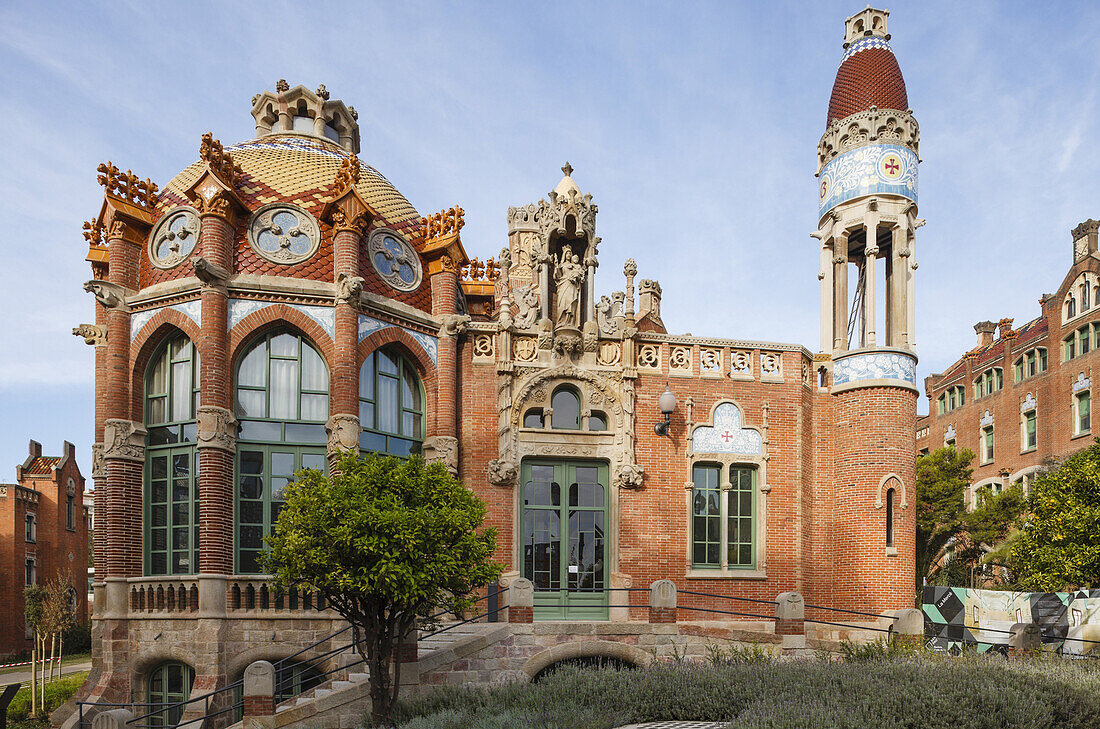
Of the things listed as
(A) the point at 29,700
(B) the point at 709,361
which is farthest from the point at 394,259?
(A) the point at 29,700

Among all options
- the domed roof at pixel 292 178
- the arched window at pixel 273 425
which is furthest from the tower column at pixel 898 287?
the arched window at pixel 273 425

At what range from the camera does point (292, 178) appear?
18.7 m

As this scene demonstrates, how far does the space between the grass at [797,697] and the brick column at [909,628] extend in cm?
215

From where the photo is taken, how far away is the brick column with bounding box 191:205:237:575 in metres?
16.3

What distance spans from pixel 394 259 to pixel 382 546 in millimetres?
8239

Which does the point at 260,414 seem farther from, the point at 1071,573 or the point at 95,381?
the point at 1071,573

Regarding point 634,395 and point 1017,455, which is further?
point 1017,455

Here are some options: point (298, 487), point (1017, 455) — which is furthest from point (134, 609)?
point (1017, 455)

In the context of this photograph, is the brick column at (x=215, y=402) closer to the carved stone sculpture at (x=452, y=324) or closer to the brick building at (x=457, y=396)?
the brick building at (x=457, y=396)

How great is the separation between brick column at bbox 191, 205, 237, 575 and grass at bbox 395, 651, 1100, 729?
506 cm

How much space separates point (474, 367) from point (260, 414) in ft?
14.8

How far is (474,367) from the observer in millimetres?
19328

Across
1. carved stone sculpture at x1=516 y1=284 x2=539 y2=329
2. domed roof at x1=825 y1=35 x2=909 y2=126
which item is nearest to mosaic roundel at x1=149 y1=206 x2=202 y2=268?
carved stone sculpture at x1=516 y1=284 x2=539 y2=329

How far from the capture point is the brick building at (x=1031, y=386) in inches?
1476
